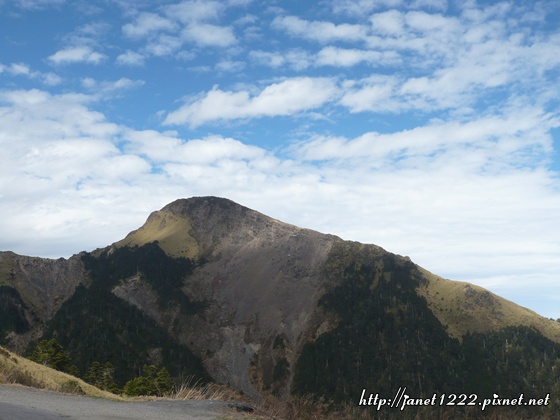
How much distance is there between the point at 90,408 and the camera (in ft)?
45.1

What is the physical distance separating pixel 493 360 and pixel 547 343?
887 inches

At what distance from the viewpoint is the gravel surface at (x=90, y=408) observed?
1177 centimetres

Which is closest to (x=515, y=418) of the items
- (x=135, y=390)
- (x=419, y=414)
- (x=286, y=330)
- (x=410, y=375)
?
(x=419, y=414)

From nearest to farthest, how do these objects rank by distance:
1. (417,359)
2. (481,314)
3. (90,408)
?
(90,408)
(417,359)
(481,314)

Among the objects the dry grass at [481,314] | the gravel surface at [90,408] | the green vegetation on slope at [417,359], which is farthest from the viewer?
the dry grass at [481,314]

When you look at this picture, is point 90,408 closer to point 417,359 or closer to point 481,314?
point 417,359

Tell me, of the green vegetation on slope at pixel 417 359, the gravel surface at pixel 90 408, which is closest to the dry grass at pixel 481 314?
the green vegetation on slope at pixel 417 359

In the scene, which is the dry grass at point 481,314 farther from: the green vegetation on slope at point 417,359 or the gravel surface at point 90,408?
the gravel surface at point 90,408

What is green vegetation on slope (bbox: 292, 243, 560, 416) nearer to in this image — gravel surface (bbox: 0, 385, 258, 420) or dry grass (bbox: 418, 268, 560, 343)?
dry grass (bbox: 418, 268, 560, 343)

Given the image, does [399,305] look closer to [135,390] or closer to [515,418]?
[135,390]

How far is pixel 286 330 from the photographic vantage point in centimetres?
19312

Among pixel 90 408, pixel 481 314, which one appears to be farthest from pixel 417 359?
pixel 90 408

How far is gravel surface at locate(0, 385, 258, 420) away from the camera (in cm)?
1177

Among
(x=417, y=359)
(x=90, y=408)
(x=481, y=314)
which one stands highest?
(x=481, y=314)
